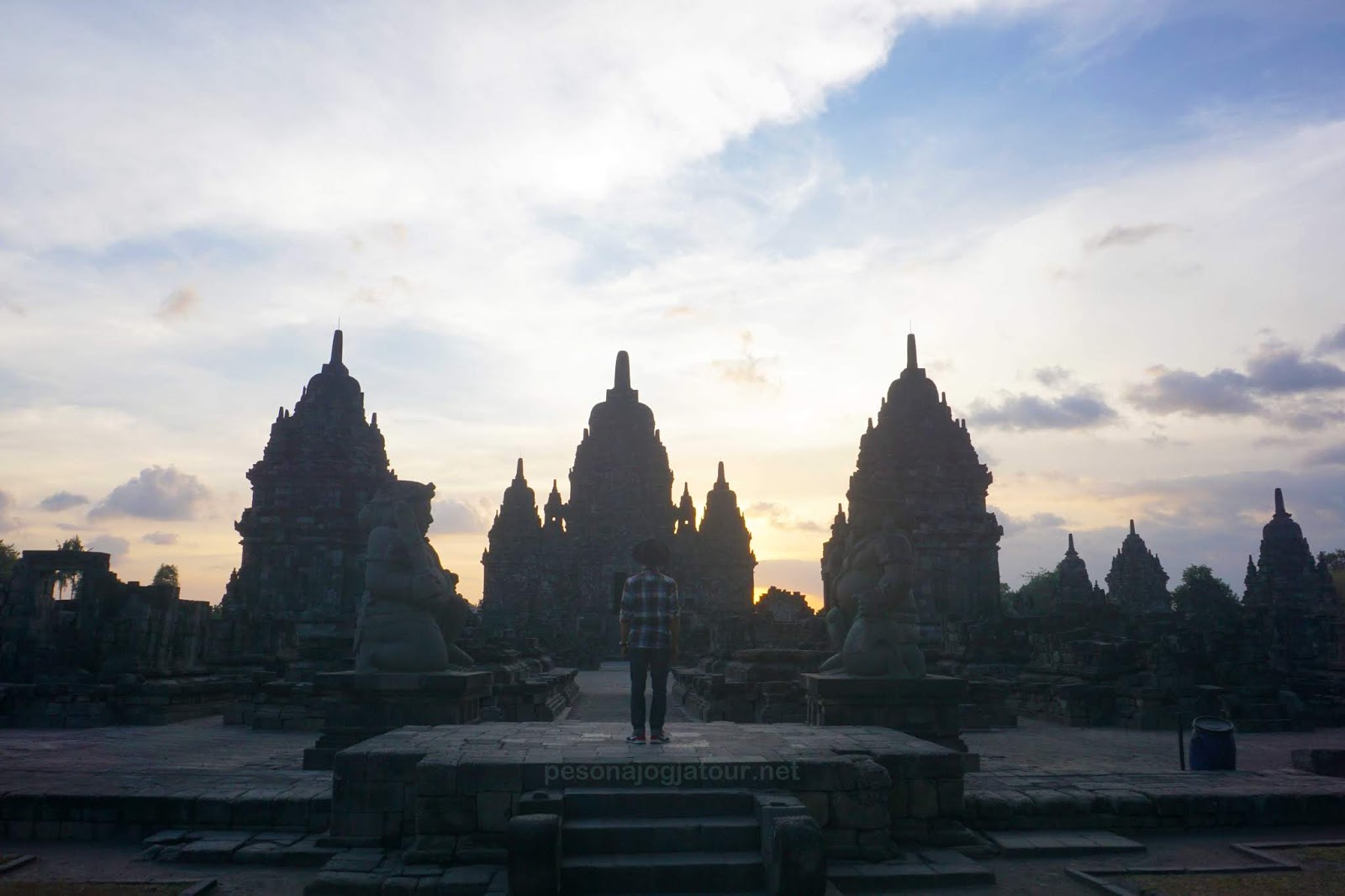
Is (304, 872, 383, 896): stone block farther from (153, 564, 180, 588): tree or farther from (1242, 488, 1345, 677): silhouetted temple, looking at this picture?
(153, 564, 180, 588): tree

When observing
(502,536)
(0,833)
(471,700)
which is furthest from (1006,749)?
(502,536)

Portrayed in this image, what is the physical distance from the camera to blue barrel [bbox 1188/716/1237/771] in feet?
28.5

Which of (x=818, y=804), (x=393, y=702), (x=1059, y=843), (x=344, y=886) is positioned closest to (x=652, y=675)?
(x=818, y=804)

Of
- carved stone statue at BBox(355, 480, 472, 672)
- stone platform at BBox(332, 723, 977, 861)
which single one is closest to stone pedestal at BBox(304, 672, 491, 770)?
carved stone statue at BBox(355, 480, 472, 672)

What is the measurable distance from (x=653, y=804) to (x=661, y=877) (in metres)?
0.57

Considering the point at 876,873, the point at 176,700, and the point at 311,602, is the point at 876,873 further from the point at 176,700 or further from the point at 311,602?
the point at 311,602

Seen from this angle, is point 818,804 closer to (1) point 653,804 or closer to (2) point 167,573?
(1) point 653,804

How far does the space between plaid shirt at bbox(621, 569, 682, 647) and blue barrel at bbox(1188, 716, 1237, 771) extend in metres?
5.39

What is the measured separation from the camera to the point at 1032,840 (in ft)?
21.5

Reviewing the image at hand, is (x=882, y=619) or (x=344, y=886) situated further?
(x=882, y=619)

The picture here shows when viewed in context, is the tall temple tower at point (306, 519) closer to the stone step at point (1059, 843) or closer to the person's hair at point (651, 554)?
the person's hair at point (651, 554)

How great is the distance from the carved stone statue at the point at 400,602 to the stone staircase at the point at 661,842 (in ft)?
13.6

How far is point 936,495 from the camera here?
32969 millimetres

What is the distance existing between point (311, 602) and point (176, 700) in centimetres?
1522
